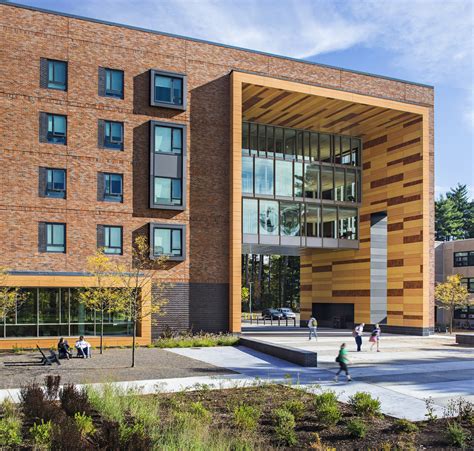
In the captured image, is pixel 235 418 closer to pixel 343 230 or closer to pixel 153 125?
pixel 153 125

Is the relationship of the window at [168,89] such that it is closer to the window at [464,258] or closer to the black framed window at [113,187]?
the black framed window at [113,187]

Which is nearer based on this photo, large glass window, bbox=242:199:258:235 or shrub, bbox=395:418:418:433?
shrub, bbox=395:418:418:433

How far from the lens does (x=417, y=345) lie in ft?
108

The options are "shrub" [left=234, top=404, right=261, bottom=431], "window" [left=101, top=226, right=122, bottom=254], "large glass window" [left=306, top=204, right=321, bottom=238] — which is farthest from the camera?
"large glass window" [left=306, top=204, right=321, bottom=238]

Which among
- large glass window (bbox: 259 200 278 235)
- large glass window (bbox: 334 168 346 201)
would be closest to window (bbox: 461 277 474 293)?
large glass window (bbox: 334 168 346 201)

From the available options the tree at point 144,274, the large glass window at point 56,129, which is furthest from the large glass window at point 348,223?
the large glass window at point 56,129

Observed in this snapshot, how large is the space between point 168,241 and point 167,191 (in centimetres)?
296

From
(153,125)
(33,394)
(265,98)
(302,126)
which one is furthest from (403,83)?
(33,394)

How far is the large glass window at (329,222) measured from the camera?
42.7m

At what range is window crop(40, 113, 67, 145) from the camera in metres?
30.7

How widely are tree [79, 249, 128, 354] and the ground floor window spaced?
59 cm

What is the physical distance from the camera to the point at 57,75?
31266 millimetres

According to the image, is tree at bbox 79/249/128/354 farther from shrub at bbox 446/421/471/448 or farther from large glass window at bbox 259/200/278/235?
shrub at bbox 446/421/471/448

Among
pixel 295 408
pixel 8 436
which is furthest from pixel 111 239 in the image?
pixel 8 436
